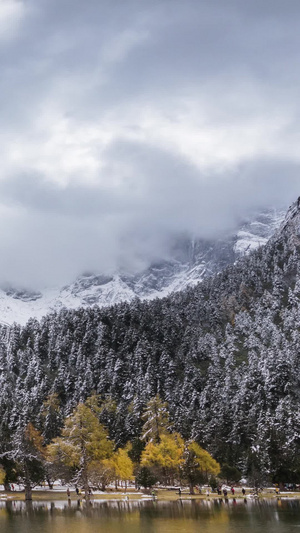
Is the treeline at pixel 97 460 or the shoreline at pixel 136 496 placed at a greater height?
the treeline at pixel 97 460

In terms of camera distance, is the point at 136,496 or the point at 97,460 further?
the point at 97,460

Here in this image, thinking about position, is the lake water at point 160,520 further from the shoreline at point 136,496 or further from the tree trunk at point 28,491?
the tree trunk at point 28,491

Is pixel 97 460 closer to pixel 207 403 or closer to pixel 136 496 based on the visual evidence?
pixel 136 496

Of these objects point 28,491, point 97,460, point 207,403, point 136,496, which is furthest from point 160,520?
point 207,403

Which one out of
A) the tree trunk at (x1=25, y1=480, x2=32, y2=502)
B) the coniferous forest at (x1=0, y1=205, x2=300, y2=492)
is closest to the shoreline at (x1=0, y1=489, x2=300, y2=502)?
the tree trunk at (x1=25, y1=480, x2=32, y2=502)

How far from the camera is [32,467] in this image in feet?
314

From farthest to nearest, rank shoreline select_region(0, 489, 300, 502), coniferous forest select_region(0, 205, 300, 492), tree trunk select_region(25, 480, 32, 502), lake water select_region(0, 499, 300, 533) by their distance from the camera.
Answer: coniferous forest select_region(0, 205, 300, 492) → tree trunk select_region(25, 480, 32, 502) → shoreline select_region(0, 489, 300, 502) → lake water select_region(0, 499, 300, 533)

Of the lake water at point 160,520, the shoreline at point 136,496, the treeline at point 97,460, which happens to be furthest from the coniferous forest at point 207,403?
the lake water at point 160,520

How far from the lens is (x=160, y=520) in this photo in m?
57.2

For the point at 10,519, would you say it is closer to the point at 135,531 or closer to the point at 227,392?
the point at 135,531

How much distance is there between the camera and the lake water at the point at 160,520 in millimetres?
49188

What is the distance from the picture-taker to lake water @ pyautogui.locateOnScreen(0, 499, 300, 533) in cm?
4919

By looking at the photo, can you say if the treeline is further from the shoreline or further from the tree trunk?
the shoreline

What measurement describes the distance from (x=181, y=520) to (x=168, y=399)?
109238mm
